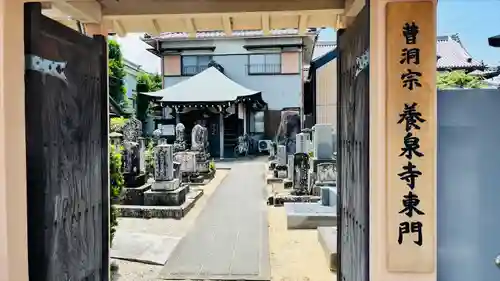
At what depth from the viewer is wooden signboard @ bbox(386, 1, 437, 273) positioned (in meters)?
2.45

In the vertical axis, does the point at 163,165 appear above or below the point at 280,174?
above

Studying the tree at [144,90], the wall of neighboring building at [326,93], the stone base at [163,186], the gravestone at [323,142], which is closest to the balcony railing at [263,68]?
the tree at [144,90]

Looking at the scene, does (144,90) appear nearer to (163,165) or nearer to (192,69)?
(192,69)

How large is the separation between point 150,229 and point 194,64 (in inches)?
862

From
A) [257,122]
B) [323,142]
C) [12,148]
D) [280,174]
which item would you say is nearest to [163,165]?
[323,142]

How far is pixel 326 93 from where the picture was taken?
18031 mm

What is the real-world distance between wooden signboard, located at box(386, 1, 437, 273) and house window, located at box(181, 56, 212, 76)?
27.4m

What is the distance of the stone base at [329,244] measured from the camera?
5.91m

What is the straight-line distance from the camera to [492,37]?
9.62ft

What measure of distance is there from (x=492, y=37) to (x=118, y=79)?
75.4 feet

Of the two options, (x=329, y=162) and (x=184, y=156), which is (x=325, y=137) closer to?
(x=329, y=162)

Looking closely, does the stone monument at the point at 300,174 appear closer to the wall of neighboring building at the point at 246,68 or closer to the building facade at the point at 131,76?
the wall of neighboring building at the point at 246,68

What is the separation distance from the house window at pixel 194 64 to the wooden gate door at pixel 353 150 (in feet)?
85.2

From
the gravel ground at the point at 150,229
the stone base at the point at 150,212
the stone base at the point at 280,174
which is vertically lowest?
the gravel ground at the point at 150,229
